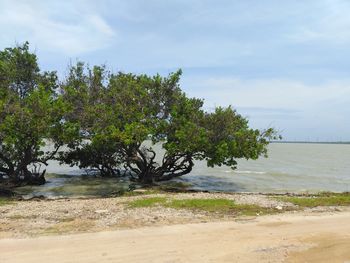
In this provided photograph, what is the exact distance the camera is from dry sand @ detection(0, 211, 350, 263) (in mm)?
9078

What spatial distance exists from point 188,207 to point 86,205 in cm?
372

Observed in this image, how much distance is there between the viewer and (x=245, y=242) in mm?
10359

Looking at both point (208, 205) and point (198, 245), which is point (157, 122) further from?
point (198, 245)

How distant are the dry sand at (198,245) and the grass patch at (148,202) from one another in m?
3.46

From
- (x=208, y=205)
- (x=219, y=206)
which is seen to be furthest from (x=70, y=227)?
(x=219, y=206)

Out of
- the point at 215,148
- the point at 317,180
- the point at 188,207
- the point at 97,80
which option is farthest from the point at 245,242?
the point at 317,180

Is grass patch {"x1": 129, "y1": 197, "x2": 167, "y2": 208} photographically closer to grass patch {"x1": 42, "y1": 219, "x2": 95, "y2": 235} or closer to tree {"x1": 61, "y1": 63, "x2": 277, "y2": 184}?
grass patch {"x1": 42, "y1": 219, "x2": 95, "y2": 235}

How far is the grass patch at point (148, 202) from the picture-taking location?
1527 cm

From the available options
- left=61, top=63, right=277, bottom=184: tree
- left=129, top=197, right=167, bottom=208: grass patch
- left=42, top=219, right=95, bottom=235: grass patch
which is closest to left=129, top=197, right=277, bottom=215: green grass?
left=129, top=197, right=167, bottom=208: grass patch

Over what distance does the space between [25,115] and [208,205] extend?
32.1 ft

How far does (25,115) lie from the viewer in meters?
19.6

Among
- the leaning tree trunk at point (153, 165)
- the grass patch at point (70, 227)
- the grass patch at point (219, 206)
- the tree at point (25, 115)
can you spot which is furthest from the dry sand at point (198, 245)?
the leaning tree trunk at point (153, 165)

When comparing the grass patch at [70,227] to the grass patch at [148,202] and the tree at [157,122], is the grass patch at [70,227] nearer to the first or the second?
the grass patch at [148,202]

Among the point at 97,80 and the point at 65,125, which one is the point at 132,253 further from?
the point at 97,80
